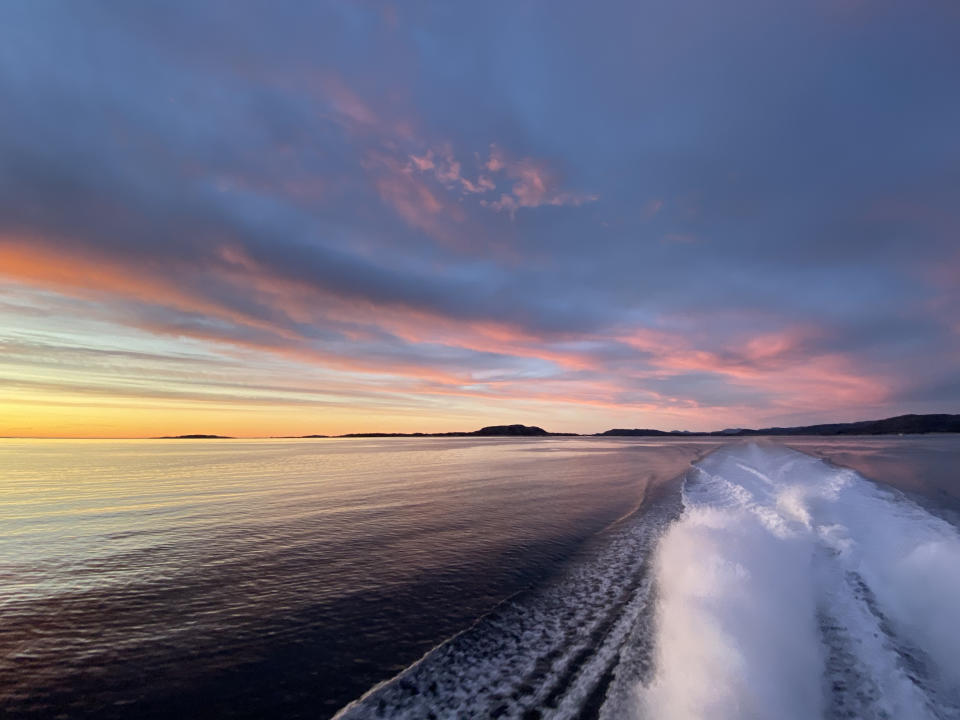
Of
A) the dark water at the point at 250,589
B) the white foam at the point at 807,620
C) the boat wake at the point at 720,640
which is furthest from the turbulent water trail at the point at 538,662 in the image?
the white foam at the point at 807,620

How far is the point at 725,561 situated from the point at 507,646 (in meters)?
6.38

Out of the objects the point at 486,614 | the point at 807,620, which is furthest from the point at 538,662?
the point at 807,620

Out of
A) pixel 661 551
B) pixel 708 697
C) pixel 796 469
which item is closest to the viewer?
pixel 708 697

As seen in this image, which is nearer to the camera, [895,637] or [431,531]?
[895,637]

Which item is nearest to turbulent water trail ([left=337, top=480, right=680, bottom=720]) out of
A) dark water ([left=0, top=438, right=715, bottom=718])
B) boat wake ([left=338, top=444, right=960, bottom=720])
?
boat wake ([left=338, top=444, right=960, bottom=720])

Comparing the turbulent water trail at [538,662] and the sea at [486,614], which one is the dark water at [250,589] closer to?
the sea at [486,614]

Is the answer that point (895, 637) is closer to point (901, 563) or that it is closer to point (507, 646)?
point (901, 563)

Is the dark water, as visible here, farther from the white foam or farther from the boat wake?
the white foam

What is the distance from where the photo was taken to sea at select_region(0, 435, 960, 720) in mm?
5617

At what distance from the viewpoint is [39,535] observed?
14484 millimetres

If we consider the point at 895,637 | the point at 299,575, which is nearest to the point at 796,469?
the point at 895,637

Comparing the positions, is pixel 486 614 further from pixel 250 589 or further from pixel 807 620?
pixel 807 620

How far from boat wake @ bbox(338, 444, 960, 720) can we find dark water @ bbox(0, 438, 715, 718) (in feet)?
2.18

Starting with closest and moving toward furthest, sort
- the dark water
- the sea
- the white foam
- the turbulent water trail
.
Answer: the white foam, the turbulent water trail, the sea, the dark water
